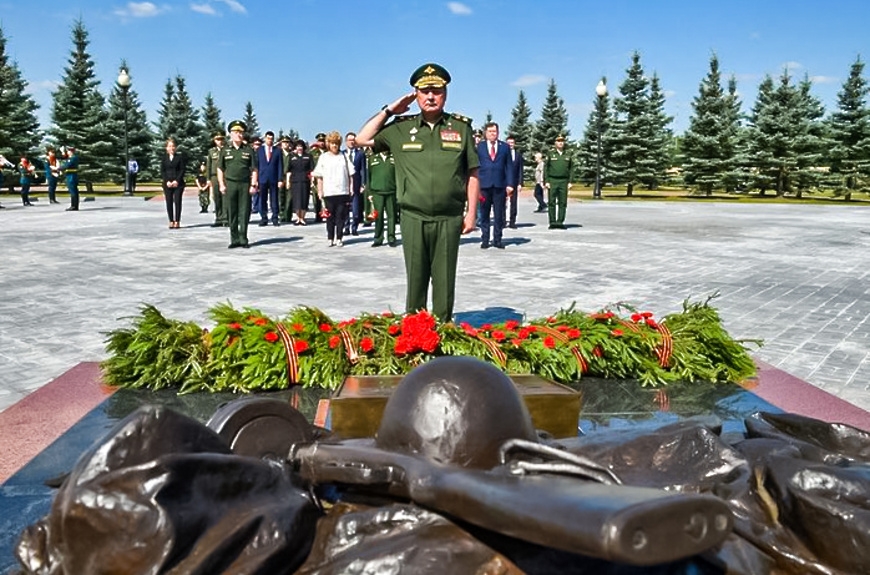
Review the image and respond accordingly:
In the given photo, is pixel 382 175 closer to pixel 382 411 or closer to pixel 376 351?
pixel 376 351

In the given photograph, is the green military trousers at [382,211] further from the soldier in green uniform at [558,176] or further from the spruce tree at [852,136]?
the spruce tree at [852,136]

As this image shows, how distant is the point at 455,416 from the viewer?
1.82 metres

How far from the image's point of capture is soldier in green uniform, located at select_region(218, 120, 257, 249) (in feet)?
40.7

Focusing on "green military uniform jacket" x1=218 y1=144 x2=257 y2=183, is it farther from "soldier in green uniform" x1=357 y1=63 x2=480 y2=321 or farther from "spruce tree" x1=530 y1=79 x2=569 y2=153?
"spruce tree" x1=530 y1=79 x2=569 y2=153

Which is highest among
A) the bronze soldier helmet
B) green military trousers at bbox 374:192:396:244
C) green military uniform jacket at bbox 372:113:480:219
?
green military uniform jacket at bbox 372:113:480:219

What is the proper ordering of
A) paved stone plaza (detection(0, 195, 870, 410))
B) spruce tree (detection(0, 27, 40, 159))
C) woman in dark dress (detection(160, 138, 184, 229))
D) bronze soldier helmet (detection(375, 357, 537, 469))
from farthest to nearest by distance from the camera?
spruce tree (detection(0, 27, 40, 159)) → woman in dark dress (detection(160, 138, 184, 229)) → paved stone plaza (detection(0, 195, 870, 410)) → bronze soldier helmet (detection(375, 357, 537, 469))

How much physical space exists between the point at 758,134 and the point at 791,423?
3863 centimetres

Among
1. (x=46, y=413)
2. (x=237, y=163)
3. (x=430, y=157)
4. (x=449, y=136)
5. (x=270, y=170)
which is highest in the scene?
(x=270, y=170)

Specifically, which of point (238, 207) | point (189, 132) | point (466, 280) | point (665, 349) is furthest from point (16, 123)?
point (665, 349)

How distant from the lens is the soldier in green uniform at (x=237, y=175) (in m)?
12.4

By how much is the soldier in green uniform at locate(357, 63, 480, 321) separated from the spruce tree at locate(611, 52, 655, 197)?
3370 cm

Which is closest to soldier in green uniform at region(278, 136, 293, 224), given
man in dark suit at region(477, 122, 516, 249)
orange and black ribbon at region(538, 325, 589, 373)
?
man in dark suit at region(477, 122, 516, 249)

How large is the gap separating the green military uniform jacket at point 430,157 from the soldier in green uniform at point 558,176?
11251 mm

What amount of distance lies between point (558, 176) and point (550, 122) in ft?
113
